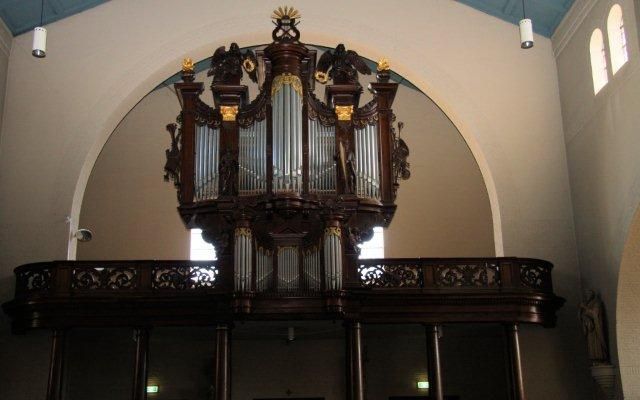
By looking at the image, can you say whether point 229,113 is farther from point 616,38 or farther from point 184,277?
point 616,38

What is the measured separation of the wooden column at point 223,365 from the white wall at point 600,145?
7221 millimetres

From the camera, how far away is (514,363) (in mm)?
16453

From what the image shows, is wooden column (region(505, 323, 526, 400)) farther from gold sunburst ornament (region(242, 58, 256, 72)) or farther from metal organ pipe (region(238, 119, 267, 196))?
gold sunburst ornament (region(242, 58, 256, 72))

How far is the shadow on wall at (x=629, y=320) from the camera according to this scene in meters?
16.1

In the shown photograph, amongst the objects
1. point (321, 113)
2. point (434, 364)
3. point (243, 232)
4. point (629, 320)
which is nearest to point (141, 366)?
point (243, 232)

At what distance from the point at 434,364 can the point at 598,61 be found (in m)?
6.86

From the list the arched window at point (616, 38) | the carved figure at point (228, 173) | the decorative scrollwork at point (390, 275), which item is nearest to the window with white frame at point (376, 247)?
the decorative scrollwork at point (390, 275)

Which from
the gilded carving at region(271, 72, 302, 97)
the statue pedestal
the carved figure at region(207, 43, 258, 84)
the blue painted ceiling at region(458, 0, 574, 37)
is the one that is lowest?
the statue pedestal

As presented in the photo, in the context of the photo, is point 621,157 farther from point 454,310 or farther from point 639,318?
point 454,310

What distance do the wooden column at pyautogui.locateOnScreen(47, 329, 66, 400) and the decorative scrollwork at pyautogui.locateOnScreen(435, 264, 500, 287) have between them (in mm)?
7164

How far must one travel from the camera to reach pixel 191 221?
54.0 ft

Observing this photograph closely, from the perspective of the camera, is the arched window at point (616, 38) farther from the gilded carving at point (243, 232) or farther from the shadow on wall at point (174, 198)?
the shadow on wall at point (174, 198)

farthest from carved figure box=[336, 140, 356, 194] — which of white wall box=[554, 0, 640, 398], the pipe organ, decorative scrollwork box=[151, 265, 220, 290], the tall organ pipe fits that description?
white wall box=[554, 0, 640, 398]

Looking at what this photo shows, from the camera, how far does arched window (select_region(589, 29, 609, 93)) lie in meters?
17.3
